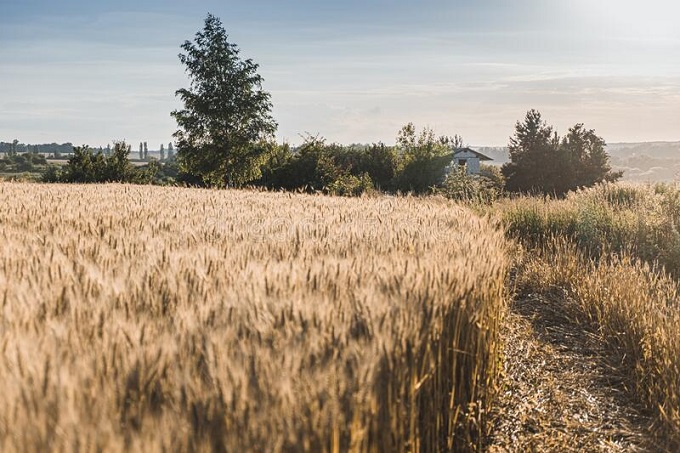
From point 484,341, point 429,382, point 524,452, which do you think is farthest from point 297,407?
point 524,452

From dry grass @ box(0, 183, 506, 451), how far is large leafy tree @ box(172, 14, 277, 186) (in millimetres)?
34804

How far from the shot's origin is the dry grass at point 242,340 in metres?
1.51

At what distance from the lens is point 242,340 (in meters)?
1.82

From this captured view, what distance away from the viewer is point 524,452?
11.8 feet

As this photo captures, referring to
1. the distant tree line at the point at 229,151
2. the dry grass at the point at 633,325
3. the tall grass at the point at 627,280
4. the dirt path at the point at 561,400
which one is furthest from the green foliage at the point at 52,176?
the dirt path at the point at 561,400

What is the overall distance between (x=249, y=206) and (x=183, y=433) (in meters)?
5.22

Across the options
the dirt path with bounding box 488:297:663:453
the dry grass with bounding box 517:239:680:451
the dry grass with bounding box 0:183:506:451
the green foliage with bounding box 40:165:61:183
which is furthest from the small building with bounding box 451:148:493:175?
the dry grass with bounding box 0:183:506:451

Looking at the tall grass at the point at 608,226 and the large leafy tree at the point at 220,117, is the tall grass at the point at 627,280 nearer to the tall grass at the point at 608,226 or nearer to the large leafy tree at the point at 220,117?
the tall grass at the point at 608,226

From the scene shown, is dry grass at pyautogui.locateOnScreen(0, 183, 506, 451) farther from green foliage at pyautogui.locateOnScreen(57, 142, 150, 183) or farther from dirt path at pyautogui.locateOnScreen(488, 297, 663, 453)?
green foliage at pyautogui.locateOnScreen(57, 142, 150, 183)

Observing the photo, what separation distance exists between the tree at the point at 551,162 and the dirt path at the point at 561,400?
41708 mm

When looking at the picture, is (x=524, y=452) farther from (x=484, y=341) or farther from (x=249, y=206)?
(x=249, y=206)

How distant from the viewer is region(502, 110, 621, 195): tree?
4716 cm

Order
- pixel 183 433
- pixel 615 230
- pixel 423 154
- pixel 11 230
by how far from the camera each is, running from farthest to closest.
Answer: pixel 423 154, pixel 615 230, pixel 11 230, pixel 183 433

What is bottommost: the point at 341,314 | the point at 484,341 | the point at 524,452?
the point at 524,452
